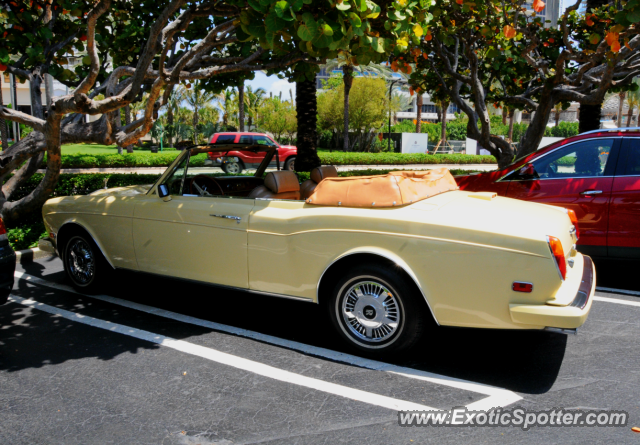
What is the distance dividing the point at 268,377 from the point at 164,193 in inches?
88.2

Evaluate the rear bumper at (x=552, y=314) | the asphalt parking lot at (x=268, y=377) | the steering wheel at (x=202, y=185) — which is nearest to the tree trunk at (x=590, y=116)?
the asphalt parking lot at (x=268, y=377)

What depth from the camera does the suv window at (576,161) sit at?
6215mm

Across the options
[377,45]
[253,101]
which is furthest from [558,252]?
[253,101]

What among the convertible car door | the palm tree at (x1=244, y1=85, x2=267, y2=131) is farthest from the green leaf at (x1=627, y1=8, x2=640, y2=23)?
the palm tree at (x1=244, y1=85, x2=267, y2=131)

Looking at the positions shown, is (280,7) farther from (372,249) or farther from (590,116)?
(590,116)

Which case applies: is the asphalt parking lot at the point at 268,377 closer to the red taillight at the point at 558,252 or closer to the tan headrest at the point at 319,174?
the red taillight at the point at 558,252

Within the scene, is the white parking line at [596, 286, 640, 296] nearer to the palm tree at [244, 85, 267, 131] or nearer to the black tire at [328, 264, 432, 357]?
the black tire at [328, 264, 432, 357]

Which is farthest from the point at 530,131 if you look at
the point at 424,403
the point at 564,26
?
the point at 424,403

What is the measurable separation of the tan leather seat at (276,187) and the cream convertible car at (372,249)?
1cm

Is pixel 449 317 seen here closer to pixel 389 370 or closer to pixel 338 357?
pixel 389 370

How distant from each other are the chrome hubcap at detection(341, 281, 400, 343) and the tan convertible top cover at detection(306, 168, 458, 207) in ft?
2.11

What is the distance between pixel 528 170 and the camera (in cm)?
652

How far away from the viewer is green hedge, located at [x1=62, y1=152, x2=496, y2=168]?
26453 millimetres

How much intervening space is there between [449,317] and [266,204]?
1829 mm
